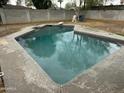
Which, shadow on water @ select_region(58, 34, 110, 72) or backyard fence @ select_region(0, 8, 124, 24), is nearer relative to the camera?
shadow on water @ select_region(58, 34, 110, 72)

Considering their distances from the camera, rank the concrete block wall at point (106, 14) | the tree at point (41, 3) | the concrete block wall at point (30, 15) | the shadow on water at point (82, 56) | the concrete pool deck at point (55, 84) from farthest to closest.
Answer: the tree at point (41, 3) < the concrete block wall at point (106, 14) < the concrete block wall at point (30, 15) < the shadow on water at point (82, 56) < the concrete pool deck at point (55, 84)

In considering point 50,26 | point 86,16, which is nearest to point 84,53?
point 50,26

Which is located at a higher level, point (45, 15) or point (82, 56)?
point (45, 15)

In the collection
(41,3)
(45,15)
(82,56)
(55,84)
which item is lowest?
(82,56)

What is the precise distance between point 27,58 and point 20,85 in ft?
6.31

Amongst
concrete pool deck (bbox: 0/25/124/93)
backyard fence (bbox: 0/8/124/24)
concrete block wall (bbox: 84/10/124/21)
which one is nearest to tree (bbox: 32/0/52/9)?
backyard fence (bbox: 0/8/124/24)

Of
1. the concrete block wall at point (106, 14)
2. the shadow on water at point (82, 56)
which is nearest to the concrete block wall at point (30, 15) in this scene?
the concrete block wall at point (106, 14)

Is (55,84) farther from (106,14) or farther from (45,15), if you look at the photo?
(106,14)

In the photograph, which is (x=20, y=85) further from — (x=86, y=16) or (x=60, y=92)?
(x=86, y=16)

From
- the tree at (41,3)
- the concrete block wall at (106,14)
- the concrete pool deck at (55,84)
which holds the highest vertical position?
the tree at (41,3)

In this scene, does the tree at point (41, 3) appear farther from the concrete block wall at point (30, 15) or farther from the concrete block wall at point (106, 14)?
the concrete block wall at point (106, 14)

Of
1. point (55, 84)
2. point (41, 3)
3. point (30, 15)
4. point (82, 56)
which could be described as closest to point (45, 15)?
point (30, 15)

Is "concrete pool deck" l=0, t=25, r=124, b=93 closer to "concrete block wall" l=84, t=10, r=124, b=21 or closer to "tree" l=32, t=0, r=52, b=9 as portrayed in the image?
"concrete block wall" l=84, t=10, r=124, b=21

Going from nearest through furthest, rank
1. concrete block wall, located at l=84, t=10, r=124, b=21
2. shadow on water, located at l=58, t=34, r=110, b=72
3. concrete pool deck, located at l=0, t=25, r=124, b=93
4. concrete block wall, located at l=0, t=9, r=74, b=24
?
1. concrete pool deck, located at l=0, t=25, r=124, b=93
2. shadow on water, located at l=58, t=34, r=110, b=72
3. concrete block wall, located at l=0, t=9, r=74, b=24
4. concrete block wall, located at l=84, t=10, r=124, b=21
